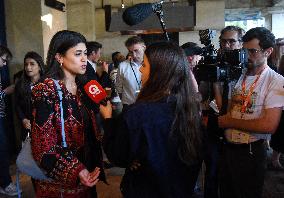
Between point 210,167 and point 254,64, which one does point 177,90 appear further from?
point 254,64

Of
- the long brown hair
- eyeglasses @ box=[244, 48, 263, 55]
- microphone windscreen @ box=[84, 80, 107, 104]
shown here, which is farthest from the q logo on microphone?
eyeglasses @ box=[244, 48, 263, 55]

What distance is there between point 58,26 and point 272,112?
156 inches

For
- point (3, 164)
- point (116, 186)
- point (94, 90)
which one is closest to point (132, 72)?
point (116, 186)

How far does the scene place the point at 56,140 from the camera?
1678 mm

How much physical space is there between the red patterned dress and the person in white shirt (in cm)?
208

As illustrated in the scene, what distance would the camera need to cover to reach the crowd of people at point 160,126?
1.40m

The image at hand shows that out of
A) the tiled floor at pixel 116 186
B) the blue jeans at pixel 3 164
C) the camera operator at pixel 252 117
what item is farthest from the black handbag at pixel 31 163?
the blue jeans at pixel 3 164

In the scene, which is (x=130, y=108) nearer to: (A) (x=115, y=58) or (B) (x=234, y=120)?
(B) (x=234, y=120)

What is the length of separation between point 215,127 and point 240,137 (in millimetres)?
171

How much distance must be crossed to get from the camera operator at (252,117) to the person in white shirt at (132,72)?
1776 millimetres

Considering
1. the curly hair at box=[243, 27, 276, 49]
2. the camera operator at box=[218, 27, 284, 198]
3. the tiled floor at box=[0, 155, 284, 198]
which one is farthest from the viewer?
the tiled floor at box=[0, 155, 284, 198]

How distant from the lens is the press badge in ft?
7.09

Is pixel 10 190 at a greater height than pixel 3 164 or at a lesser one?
lesser

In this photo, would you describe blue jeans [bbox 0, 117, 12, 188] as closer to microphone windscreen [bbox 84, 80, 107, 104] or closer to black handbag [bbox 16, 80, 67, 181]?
black handbag [bbox 16, 80, 67, 181]
